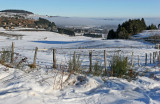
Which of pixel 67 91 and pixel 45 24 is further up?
pixel 45 24

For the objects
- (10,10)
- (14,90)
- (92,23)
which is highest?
(10,10)

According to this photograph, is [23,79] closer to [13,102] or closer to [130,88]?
[13,102]

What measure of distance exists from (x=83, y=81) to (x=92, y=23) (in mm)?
127449

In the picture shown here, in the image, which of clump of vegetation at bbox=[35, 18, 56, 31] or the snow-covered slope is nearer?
the snow-covered slope

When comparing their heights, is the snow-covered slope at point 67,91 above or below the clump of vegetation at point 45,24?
below

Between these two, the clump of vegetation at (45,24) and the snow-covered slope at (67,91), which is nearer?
the snow-covered slope at (67,91)

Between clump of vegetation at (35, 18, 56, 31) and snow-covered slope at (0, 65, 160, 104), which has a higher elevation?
clump of vegetation at (35, 18, 56, 31)

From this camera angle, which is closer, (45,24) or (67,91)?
(67,91)

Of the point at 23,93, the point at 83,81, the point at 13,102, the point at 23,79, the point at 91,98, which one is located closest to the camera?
the point at 13,102

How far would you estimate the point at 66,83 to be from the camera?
195 inches

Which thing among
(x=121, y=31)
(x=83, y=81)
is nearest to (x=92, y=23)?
(x=121, y=31)

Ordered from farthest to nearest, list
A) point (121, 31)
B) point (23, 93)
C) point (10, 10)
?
point (10, 10), point (121, 31), point (23, 93)

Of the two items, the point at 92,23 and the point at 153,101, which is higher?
the point at 92,23

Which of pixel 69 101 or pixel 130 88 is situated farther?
pixel 130 88
